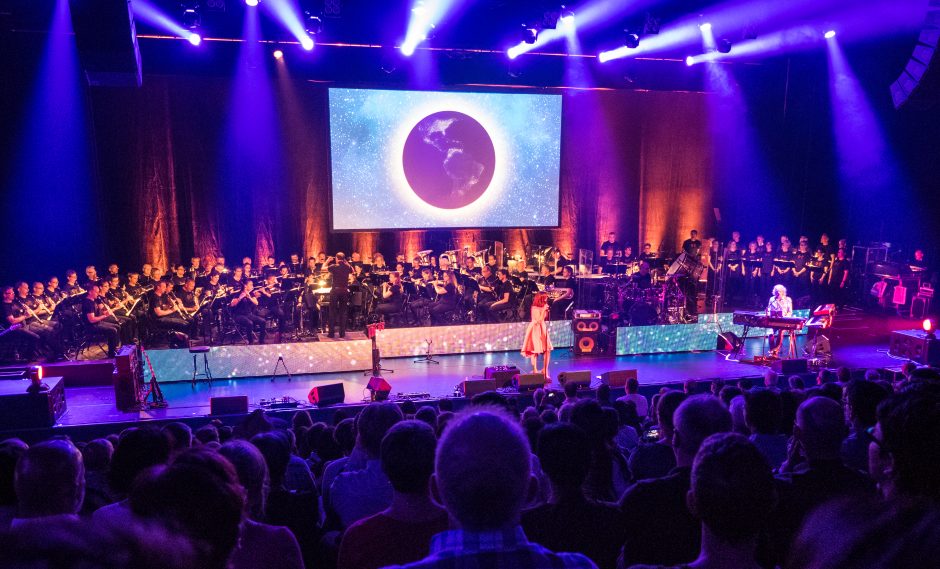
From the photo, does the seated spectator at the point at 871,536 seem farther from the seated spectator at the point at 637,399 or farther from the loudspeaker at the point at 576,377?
the loudspeaker at the point at 576,377

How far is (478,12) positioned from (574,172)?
14.1 feet

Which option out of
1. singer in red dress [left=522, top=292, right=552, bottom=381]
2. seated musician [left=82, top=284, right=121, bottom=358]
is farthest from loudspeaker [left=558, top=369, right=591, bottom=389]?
seated musician [left=82, top=284, right=121, bottom=358]

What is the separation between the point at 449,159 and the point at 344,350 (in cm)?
461

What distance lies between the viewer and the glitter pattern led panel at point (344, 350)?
38.1 ft

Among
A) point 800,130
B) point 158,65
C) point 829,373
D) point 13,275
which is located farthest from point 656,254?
point 13,275

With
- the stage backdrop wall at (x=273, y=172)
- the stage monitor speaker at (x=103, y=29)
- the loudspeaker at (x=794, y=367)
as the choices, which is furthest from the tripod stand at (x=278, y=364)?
the loudspeaker at (x=794, y=367)

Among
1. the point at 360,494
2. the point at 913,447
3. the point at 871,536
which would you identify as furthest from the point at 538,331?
the point at 871,536

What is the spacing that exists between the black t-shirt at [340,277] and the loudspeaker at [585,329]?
417 centimetres

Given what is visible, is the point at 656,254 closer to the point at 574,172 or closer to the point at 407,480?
the point at 574,172

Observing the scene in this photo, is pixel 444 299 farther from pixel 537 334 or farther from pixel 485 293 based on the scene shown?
pixel 537 334

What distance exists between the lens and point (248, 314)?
1232 centimetres

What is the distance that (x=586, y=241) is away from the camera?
15758mm

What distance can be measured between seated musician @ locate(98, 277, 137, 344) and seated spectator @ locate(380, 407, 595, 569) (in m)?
11.6

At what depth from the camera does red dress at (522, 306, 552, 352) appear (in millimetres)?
10945
